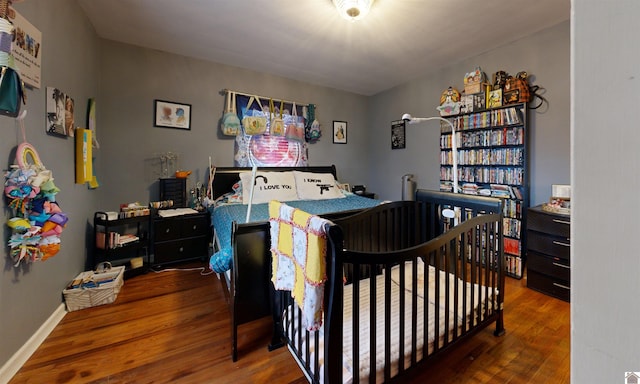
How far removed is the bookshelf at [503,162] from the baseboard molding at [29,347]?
378cm

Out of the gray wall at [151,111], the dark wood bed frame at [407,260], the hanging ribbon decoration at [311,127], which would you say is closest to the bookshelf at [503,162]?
the dark wood bed frame at [407,260]

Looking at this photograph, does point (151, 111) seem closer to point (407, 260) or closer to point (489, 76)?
point (407, 260)

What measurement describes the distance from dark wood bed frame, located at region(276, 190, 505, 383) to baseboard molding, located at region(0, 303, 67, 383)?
141cm

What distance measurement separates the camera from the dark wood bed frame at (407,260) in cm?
101

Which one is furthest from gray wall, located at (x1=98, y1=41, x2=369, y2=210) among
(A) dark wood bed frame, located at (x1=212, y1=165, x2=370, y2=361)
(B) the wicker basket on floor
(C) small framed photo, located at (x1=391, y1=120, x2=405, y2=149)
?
(A) dark wood bed frame, located at (x1=212, y1=165, x2=370, y2=361)

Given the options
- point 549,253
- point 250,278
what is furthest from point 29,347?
point 549,253

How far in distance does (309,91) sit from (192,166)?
2.10m

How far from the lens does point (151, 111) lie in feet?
9.95

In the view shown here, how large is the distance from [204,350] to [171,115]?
267cm
